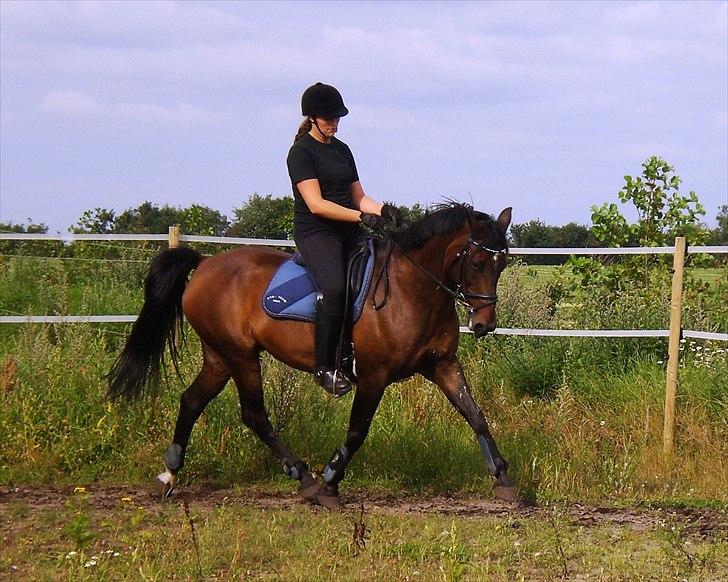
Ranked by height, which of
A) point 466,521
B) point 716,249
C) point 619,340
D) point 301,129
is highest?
point 301,129

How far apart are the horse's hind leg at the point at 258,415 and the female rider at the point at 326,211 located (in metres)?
0.75

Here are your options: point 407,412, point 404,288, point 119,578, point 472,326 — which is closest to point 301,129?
point 404,288

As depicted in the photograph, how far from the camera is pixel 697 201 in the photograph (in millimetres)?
10867

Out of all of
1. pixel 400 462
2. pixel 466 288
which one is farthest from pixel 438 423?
pixel 466 288

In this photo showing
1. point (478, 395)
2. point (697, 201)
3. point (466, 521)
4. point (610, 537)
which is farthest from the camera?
point (697, 201)

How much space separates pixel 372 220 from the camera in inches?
261

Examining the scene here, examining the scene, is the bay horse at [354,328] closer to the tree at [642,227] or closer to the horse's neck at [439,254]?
the horse's neck at [439,254]

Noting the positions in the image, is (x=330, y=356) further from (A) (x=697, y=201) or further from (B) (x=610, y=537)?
(A) (x=697, y=201)

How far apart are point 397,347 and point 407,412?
2254 millimetres

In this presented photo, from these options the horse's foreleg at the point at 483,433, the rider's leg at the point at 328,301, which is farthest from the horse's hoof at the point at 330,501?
the horse's foreleg at the point at 483,433

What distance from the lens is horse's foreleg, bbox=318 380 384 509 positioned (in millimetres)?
6742

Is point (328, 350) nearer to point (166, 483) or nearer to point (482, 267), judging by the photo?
point (482, 267)

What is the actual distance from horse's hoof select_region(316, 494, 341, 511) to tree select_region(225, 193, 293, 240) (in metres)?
9.26

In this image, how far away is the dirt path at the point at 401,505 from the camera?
6.52 m
